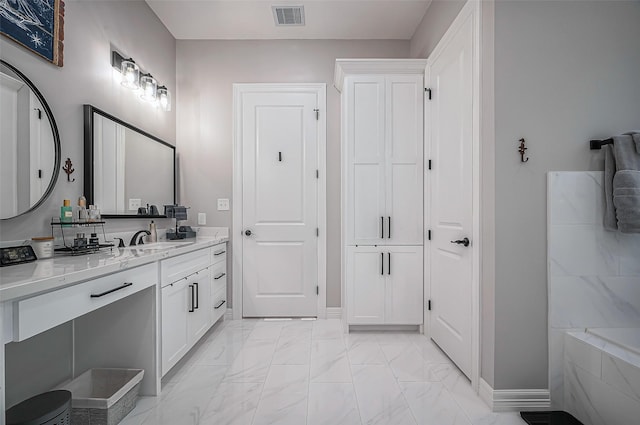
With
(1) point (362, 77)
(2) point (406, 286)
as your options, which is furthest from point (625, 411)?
(1) point (362, 77)

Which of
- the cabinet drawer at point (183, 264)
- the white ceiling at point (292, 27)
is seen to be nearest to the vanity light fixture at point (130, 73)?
the white ceiling at point (292, 27)

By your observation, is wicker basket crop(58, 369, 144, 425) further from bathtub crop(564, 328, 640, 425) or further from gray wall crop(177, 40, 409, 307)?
bathtub crop(564, 328, 640, 425)

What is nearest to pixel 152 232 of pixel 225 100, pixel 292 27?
pixel 225 100

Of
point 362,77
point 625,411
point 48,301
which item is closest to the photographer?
point 48,301

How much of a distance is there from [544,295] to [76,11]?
125 inches

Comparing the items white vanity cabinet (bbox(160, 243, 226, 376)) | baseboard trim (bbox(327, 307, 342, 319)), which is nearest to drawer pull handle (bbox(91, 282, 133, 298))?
white vanity cabinet (bbox(160, 243, 226, 376))

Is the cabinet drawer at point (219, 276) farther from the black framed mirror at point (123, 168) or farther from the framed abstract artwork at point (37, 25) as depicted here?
the framed abstract artwork at point (37, 25)

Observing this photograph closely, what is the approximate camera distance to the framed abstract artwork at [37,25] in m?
1.52

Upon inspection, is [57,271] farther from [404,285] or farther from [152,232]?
[404,285]

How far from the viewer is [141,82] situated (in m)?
2.59

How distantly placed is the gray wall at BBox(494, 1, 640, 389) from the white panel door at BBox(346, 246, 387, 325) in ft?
3.89

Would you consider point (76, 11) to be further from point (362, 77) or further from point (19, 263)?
point (362, 77)

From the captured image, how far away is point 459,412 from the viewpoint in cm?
172

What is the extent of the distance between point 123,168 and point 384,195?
6.85ft
